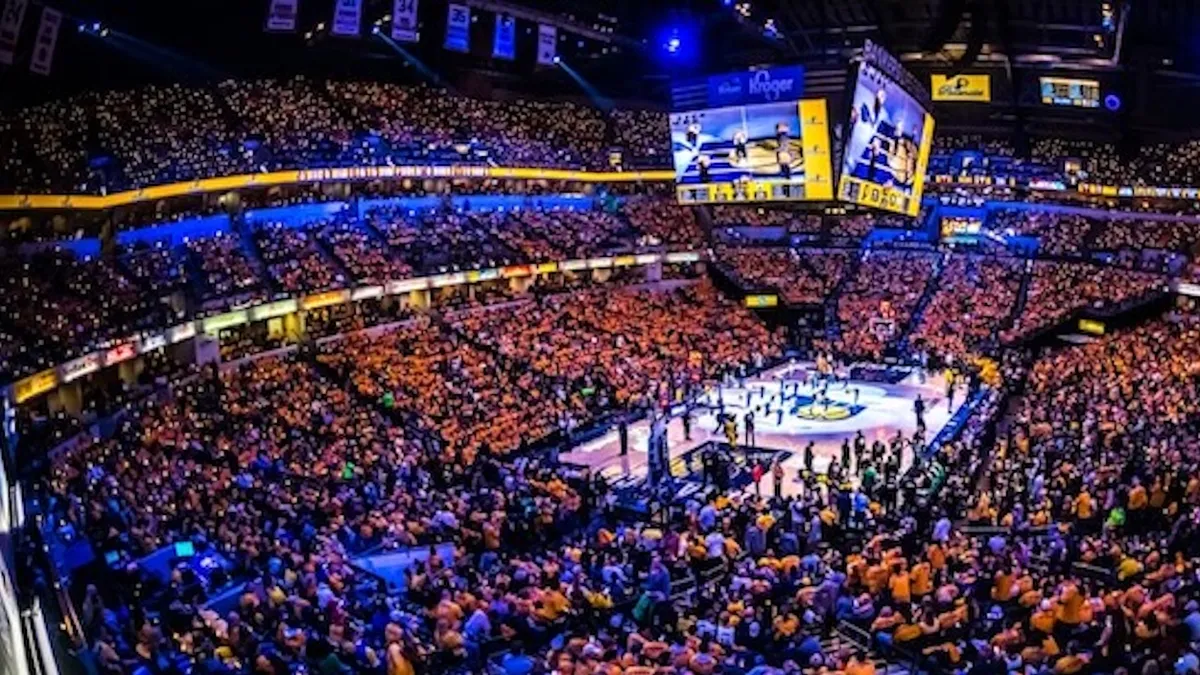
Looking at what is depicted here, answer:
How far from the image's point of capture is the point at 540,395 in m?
34.1

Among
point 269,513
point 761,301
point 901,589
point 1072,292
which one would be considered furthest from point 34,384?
point 1072,292

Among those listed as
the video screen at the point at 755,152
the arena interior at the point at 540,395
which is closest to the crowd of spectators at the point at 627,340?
the arena interior at the point at 540,395

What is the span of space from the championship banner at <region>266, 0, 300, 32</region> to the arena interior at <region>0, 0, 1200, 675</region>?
→ 13 cm

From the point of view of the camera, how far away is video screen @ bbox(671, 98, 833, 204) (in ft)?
92.8

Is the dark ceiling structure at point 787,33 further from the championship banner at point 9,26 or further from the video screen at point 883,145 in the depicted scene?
the championship banner at point 9,26

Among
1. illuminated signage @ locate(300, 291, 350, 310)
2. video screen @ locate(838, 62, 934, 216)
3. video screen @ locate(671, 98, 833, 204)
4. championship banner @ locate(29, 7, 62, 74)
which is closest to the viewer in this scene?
championship banner @ locate(29, 7, 62, 74)

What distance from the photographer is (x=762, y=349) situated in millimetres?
42781

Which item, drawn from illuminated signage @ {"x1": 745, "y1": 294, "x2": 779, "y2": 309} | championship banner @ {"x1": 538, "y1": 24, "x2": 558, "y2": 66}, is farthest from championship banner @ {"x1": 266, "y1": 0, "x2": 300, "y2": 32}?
illuminated signage @ {"x1": 745, "y1": 294, "x2": 779, "y2": 309}

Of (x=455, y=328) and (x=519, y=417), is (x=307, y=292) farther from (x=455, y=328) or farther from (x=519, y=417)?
(x=519, y=417)

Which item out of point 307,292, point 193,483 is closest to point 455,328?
point 307,292

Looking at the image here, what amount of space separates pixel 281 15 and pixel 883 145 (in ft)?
50.4

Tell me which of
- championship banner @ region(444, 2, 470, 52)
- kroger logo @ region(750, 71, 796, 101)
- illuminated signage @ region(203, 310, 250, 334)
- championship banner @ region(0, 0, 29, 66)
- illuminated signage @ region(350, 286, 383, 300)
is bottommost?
illuminated signage @ region(203, 310, 250, 334)

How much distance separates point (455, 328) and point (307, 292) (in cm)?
536

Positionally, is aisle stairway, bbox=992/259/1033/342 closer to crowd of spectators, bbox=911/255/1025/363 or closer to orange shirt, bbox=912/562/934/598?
crowd of spectators, bbox=911/255/1025/363
